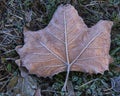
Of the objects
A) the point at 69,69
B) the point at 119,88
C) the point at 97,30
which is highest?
the point at 97,30

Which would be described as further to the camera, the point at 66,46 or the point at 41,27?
the point at 41,27

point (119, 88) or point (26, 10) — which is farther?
point (26, 10)

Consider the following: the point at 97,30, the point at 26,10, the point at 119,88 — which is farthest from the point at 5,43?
the point at 119,88

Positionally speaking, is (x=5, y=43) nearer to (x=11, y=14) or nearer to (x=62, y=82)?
(x=11, y=14)
